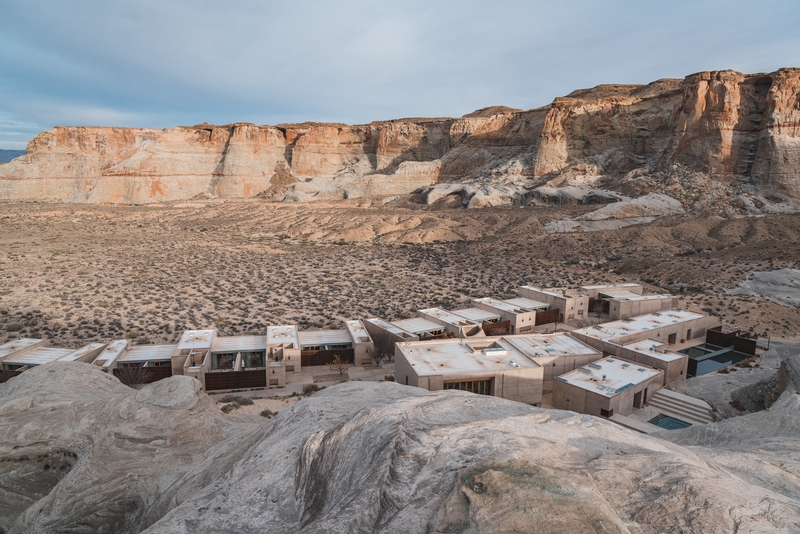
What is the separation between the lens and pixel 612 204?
170ft

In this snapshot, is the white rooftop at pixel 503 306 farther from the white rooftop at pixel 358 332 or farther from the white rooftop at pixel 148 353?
the white rooftop at pixel 148 353

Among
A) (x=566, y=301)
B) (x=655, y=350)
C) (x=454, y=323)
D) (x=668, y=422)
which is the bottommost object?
(x=668, y=422)

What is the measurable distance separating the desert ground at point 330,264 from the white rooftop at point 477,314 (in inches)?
132

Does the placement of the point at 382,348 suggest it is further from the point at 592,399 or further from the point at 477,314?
the point at 592,399

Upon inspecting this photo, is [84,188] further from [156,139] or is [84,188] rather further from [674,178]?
[674,178]

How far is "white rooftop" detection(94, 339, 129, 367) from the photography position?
692 inches

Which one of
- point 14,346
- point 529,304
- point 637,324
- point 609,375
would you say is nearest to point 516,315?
Result: point 529,304

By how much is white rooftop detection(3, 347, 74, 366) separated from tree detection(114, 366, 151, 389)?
2630mm

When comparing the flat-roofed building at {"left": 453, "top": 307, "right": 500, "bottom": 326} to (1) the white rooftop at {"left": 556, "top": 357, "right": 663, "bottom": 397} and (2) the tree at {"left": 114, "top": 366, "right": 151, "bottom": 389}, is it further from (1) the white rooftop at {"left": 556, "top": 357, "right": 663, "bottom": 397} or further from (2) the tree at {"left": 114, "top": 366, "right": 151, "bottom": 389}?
(2) the tree at {"left": 114, "top": 366, "right": 151, "bottom": 389}

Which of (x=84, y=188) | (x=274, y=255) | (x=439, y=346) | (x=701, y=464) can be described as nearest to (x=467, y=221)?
(x=274, y=255)

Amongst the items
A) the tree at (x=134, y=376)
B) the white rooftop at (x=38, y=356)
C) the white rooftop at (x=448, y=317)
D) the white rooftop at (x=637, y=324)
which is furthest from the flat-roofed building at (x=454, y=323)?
the white rooftop at (x=38, y=356)

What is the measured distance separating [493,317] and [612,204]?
3527 centimetres

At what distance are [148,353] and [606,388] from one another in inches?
657

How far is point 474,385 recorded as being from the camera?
1520 cm
